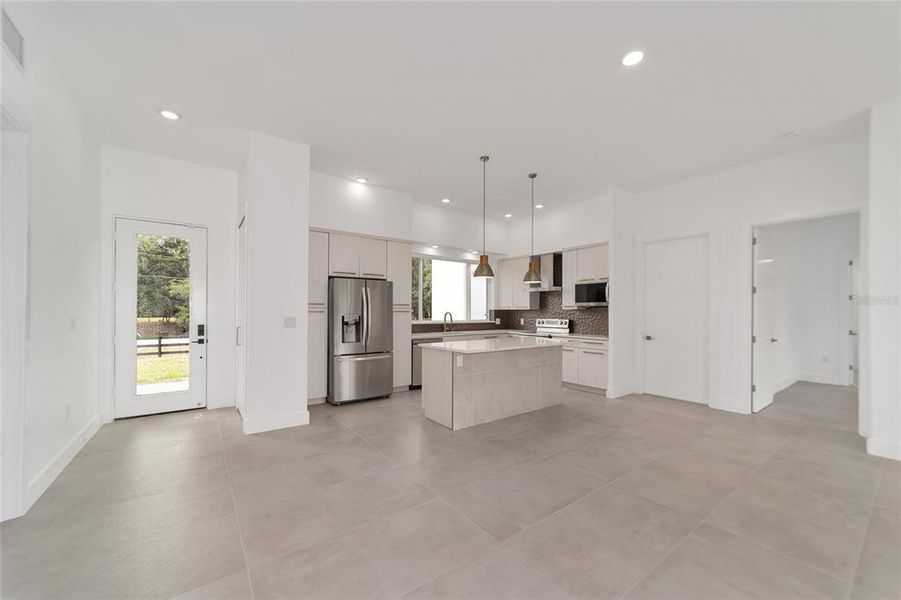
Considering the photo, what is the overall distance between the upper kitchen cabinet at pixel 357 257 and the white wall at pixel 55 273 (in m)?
2.45

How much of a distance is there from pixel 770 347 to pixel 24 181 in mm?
8004

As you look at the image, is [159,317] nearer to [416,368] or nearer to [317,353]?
[317,353]

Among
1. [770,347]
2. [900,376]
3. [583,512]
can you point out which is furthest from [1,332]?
[770,347]

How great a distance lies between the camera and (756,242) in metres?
4.64

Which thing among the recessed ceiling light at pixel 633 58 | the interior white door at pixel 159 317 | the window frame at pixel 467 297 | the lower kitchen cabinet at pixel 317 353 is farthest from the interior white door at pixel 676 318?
the interior white door at pixel 159 317

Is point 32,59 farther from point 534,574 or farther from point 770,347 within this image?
point 770,347

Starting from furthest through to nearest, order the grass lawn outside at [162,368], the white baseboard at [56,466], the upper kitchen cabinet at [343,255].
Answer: the upper kitchen cabinet at [343,255] < the grass lawn outside at [162,368] < the white baseboard at [56,466]

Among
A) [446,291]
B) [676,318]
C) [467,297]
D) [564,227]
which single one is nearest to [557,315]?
[564,227]

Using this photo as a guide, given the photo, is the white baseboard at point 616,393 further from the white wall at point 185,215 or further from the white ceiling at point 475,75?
the white wall at point 185,215

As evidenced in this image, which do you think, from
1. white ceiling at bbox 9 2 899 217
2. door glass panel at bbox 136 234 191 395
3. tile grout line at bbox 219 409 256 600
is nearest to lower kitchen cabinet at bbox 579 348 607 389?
white ceiling at bbox 9 2 899 217

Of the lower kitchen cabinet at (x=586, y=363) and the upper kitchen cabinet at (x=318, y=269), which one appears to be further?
the lower kitchen cabinet at (x=586, y=363)

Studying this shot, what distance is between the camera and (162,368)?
4.41 m

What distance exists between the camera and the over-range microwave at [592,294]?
18.9 feet

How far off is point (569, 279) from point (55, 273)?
20.7 ft
